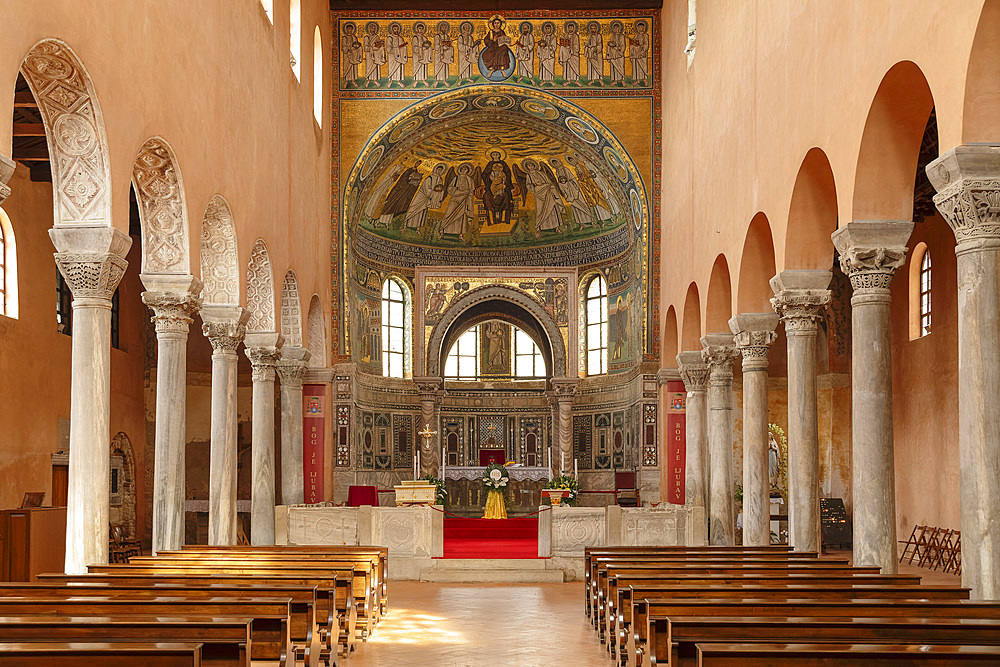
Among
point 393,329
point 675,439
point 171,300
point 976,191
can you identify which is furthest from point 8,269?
point 976,191

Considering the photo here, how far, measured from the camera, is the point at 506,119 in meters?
30.8

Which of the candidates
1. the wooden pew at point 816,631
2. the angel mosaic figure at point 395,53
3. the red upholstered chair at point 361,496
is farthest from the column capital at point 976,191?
the angel mosaic figure at point 395,53

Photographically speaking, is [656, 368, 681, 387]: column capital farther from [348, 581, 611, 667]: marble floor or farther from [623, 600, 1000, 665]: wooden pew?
[623, 600, 1000, 665]: wooden pew

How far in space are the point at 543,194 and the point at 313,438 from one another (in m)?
11.4

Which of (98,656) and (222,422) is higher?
(222,422)

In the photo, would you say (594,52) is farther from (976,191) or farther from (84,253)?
(976,191)

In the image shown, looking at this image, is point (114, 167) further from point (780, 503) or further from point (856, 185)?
point (780, 503)

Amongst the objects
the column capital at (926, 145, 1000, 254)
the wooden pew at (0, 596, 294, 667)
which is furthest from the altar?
the wooden pew at (0, 596, 294, 667)

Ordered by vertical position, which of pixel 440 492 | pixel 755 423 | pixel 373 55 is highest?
pixel 373 55

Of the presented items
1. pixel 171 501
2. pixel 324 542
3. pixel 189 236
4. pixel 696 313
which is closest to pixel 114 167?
pixel 189 236

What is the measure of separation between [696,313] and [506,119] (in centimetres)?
898

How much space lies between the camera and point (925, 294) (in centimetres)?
2341

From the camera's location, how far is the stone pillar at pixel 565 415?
33844 millimetres

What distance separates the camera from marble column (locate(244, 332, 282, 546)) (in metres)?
22.0
